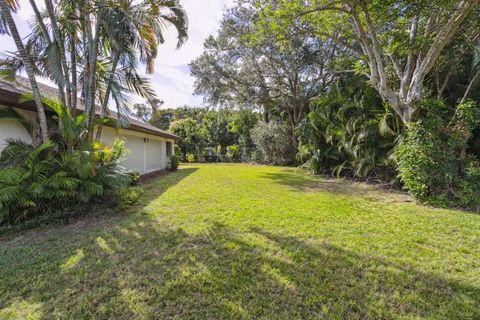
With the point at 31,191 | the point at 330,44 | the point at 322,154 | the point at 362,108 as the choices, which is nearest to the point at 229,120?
the point at 330,44

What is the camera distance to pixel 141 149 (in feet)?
37.1

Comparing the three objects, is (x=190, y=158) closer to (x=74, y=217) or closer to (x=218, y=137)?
(x=218, y=137)

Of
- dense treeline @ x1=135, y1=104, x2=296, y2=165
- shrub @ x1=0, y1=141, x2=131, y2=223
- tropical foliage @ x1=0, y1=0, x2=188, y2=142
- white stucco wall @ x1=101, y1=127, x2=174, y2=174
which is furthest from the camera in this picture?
dense treeline @ x1=135, y1=104, x2=296, y2=165

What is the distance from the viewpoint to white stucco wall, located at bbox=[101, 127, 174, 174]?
864 centimetres

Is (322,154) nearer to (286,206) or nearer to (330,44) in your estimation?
(286,206)

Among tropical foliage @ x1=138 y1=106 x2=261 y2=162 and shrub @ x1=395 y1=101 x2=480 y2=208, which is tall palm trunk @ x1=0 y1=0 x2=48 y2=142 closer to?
shrub @ x1=395 y1=101 x2=480 y2=208

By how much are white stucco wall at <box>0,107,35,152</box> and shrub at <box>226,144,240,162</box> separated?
1965 centimetres

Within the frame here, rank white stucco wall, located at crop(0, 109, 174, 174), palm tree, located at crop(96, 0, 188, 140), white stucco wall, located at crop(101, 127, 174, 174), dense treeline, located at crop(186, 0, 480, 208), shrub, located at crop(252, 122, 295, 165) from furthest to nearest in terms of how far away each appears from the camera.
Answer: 1. shrub, located at crop(252, 122, 295, 165)
2. white stucco wall, located at crop(101, 127, 174, 174)
3. dense treeline, located at crop(186, 0, 480, 208)
4. palm tree, located at crop(96, 0, 188, 140)
5. white stucco wall, located at crop(0, 109, 174, 174)

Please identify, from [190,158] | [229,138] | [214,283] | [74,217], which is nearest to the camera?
[214,283]

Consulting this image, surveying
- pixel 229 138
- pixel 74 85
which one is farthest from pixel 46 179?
pixel 229 138

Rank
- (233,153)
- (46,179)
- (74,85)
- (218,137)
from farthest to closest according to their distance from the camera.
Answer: (218,137) < (233,153) < (74,85) < (46,179)

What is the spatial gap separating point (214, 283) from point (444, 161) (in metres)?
6.64

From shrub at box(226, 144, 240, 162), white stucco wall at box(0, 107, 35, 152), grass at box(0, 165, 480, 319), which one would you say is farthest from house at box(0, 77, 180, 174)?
shrub at box(226, 144, 240, 162)

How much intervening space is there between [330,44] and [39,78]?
1555 cm
